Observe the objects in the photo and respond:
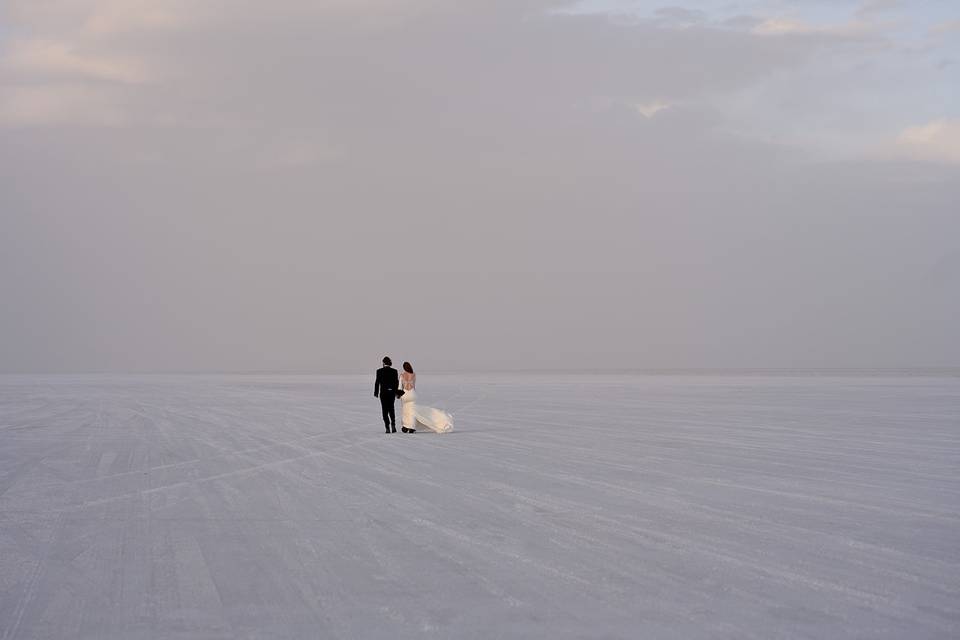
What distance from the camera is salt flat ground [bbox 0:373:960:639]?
7488mm

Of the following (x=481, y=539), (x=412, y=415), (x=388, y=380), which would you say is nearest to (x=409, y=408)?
(x=412, y=415)

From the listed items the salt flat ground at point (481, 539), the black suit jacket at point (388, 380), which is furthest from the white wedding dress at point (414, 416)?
the salt flat ground at point (481, 539)

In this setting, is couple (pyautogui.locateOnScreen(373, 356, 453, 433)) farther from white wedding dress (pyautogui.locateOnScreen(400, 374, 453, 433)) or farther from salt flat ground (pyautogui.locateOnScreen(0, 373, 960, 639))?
salt flat ground (pyautogui.locateOnScreen(0, 373, 960, 639))

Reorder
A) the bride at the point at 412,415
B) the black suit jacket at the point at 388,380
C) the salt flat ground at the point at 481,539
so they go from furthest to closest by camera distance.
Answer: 1. the black suit jacket at the point at 388,380
2. the bride at the point at 412,415
3. the salt flat ground at the point at 481,539

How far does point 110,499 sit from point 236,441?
967cm

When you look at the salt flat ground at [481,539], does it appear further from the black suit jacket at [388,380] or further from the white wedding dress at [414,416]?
the black suit jacket at [388,380]

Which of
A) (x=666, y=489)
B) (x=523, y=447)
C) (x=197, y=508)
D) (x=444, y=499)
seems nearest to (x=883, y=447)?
(x=523, y=447)

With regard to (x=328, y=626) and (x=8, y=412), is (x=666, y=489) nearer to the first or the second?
(x=328, y=626)

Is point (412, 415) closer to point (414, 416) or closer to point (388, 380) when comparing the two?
point (414, 416)

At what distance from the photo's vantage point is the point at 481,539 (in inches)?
422

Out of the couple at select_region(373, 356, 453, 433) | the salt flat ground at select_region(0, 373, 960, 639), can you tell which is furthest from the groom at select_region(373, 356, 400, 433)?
the salt flat ground at select_region(0, 373, 960, 639)

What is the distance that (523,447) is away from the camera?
22.0 meters

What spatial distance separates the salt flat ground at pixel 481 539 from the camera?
24.6 feet

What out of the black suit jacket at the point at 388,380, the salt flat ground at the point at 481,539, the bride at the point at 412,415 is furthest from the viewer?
the black suit jacket at the point at 388,380
